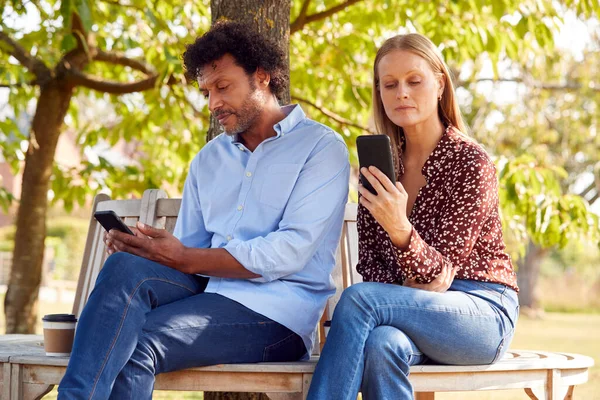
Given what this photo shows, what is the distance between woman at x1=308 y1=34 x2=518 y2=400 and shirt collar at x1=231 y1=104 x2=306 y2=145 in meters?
0.30

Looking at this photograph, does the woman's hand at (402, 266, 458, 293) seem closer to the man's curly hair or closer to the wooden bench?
the wooden bench

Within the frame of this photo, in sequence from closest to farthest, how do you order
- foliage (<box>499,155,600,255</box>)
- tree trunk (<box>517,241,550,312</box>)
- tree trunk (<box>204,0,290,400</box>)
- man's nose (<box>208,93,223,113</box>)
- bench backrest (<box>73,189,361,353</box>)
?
man's nose (<box>208,93,223,113</box>)
bench backrest (<box>73,189,361,353</box>)
tree trunk (<box>204,0,290,400</box>)
foliage (<box>499,155,600,255</box>)
tree trunk (<box>517,241,550,312</box>)

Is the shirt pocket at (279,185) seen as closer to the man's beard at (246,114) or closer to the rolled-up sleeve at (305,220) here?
the rolled-up sleeve at (305,220)

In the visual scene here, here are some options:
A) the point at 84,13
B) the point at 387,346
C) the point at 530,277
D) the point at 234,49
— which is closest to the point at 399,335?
the point at 387,346

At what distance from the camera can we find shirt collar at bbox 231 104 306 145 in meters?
3.02

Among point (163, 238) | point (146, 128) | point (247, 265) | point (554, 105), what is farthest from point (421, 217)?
point (554, 105)

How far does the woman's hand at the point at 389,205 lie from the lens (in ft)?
8.07

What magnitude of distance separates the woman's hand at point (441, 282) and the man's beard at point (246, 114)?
2.86 feet

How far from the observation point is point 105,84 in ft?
18.9

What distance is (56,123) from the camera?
19.3 ft

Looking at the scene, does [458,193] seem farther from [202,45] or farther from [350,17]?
[350,17]

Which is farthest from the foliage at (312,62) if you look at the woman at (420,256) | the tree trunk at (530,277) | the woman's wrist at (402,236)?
the tree trunk at (530,277)

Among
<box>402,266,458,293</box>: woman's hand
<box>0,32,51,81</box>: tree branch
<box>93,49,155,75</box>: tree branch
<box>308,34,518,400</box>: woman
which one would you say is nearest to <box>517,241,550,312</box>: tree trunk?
<box>93,49,155,75</box>: tree branch

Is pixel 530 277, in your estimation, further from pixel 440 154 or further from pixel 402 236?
pixel 402 236
